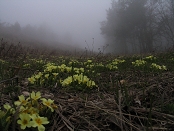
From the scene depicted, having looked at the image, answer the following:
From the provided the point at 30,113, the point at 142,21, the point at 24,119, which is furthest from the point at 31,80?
the point at 142,21

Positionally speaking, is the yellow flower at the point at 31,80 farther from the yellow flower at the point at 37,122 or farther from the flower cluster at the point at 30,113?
the yellow flower at the point at 37,122

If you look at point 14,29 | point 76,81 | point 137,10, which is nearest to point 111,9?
point 137,10

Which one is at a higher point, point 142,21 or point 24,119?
point 142,21

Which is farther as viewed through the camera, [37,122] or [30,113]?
[30,113]

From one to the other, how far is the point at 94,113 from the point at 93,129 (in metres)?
0.26

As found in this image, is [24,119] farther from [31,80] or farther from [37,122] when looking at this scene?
[31,80]

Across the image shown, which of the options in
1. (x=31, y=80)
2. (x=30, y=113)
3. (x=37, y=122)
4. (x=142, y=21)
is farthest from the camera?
(x=142, y=21)

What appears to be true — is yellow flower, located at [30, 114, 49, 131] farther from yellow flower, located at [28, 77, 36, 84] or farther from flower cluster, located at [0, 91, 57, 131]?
yellow flower, located at [28, 77, 36, 84]

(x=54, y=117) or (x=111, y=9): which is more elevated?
(x=111, y=9)

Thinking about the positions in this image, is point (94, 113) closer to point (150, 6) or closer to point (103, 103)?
point (103, 103)

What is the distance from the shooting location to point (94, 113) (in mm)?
1652

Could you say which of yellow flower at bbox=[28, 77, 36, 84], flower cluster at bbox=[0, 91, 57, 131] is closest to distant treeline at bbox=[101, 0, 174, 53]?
yellow flower at bbox=[28, 77, 36, 84]

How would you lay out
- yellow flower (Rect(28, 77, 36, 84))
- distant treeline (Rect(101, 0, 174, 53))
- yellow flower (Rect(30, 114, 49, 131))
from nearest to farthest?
1. yellow flower (Rect(30, 114, 49, 131))
2. yellow flower (Rect(28, 77, 36, 84))
3. distant treeline (Rect(101, 0, 174, 53))

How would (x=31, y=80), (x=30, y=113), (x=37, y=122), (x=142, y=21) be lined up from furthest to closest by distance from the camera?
1. (x=142, y=21)
2. (x=31, y=80)
3. (x=30, y=113)
4. (x=37, y=122)
